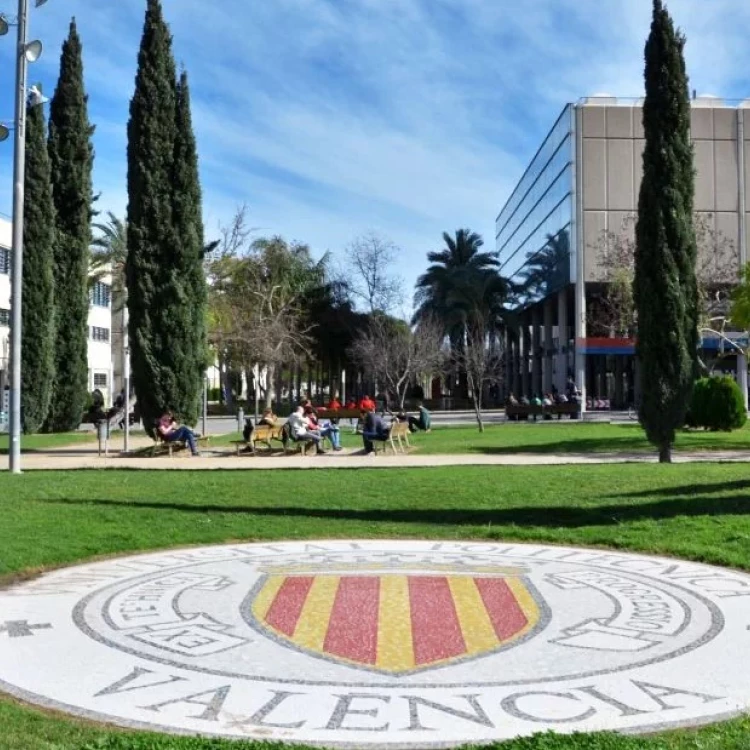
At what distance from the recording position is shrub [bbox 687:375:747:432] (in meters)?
30.1

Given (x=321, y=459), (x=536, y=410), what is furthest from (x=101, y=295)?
(x=321, y=459)

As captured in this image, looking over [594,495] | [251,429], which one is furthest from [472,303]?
[594,495]

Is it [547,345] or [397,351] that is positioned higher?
[547,345]

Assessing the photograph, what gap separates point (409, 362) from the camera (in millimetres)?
53469

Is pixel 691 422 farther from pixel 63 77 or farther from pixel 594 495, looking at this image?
pixel 63 77

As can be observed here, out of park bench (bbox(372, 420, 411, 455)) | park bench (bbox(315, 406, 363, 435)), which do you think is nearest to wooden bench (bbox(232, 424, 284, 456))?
park bench (bbox(372, 420, 411, 455))

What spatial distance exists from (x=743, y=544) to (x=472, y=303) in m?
53.1

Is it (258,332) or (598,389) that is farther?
(598,389)

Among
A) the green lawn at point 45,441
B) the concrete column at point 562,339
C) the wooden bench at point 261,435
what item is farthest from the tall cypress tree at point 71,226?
the concrete column at point 562,339

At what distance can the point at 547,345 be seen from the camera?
67.3 metres

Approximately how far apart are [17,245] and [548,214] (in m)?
48.6

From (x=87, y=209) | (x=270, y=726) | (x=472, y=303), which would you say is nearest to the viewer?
(x=270, y=726)

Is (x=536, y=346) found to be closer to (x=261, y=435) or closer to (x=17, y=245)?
(x=261, y=435)

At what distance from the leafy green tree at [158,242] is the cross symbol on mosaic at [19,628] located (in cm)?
1846
